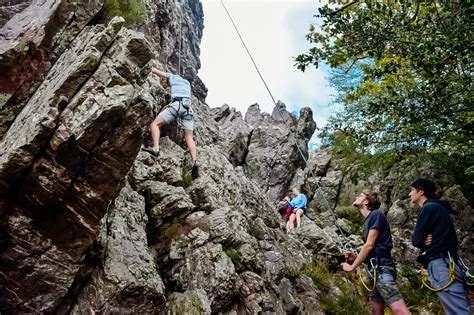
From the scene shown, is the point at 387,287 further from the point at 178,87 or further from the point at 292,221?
the point at 292,221

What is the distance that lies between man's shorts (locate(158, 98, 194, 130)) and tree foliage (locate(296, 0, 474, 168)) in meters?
3.45

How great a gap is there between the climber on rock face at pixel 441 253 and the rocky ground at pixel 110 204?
366 cm

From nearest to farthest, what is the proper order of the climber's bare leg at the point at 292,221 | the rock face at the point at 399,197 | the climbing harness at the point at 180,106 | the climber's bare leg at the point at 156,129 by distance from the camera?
the climber's bare leg at the point at 156,129 < the climbing harness at the point at 180,106 < the climber's bare leg at the point at 292,221 < the rock face at the point at 399,197

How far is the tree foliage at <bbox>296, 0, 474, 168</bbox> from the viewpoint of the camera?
9.31 m

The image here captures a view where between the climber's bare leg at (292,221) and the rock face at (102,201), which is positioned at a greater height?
the climber's bare leg at (292,221)

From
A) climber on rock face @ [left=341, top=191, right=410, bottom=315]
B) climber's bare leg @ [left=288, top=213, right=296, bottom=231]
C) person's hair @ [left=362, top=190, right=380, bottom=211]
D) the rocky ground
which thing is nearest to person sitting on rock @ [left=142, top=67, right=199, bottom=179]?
the rocky ground

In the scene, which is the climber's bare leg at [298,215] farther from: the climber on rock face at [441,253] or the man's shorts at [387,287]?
the climber on rock face at [441,253]

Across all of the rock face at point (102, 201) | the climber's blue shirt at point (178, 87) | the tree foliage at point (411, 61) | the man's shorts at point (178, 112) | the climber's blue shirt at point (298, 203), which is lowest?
the rock face at point (102, 201)

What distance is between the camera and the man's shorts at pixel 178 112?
35.7 ft

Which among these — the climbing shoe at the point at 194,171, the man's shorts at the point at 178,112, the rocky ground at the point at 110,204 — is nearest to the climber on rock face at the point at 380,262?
the rocky ground at the point at 110,204

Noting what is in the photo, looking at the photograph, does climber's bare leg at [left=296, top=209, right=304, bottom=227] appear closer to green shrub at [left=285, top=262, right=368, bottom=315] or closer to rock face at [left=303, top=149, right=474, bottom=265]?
rock face at [left=303, top=149, right=474, bottom=265]

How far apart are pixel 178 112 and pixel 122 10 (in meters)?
3.07

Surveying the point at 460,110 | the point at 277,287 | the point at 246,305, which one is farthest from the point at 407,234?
the point at 246,305

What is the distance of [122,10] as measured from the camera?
388 inches
